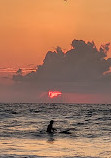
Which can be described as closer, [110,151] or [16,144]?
[110,151]

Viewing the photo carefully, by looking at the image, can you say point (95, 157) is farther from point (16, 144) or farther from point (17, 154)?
point (16, 144)

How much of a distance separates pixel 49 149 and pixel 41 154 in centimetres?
249

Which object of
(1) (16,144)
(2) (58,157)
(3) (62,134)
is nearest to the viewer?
(2) (58,157)

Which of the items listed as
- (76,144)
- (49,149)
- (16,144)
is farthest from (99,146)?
(16,144)

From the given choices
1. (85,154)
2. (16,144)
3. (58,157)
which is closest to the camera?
(58,157)

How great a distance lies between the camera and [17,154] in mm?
21953

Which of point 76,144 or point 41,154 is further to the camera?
point 76,144

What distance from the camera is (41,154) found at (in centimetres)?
2239

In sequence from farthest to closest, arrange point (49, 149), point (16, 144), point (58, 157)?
point (16, 144) < point (49, 149) < point (58, 157)

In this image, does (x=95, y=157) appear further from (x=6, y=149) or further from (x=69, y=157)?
(x=6, y=149)

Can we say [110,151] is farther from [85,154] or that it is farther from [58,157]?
[58,157]

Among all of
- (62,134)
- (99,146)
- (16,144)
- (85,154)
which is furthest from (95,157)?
(62,134)

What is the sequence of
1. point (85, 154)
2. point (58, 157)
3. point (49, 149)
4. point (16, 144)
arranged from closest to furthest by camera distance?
point (58, 157)
point (85, 154)
point (49, 149)
point (16, 144)

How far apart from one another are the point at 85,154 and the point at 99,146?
4076 millimetres
